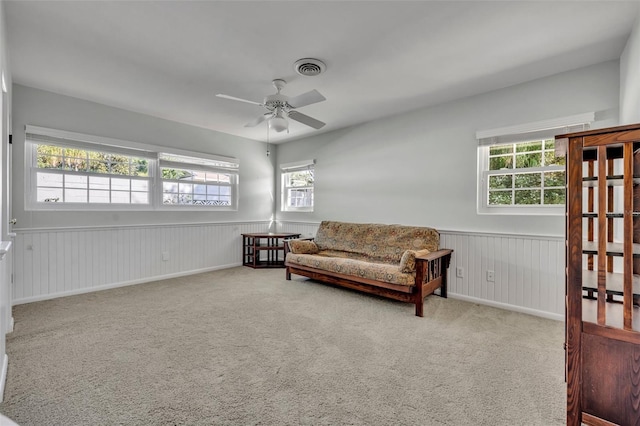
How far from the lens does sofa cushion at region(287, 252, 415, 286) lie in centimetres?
313

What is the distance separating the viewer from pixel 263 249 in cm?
529

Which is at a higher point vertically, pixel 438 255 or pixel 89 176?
pixel 89 176

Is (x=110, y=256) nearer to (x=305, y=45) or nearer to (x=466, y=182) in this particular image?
(x=305, y=45)

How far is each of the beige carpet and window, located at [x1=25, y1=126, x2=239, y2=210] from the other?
1322 mm

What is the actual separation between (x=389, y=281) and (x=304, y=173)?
315cm

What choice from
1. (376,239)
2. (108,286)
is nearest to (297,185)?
(376,239)

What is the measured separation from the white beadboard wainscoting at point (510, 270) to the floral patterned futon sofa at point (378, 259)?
0.19 m

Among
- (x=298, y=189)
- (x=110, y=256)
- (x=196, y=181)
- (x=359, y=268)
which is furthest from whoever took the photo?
(x=298, y=189)

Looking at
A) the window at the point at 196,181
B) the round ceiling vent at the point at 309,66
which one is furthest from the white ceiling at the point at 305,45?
the window at the point at 196,181

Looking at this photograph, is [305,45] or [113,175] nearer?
[305,45]

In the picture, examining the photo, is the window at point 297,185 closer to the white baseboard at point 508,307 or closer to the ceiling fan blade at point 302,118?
the ceiling fan blade at point 302,118

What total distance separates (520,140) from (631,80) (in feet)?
3.38

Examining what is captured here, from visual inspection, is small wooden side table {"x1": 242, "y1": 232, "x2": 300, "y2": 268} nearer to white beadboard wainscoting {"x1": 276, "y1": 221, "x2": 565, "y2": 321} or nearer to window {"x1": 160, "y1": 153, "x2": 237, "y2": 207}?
window {"x1": 160, "y1": 153, "x2": 237, "y2": 207}

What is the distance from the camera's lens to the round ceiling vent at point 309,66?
106 inches
